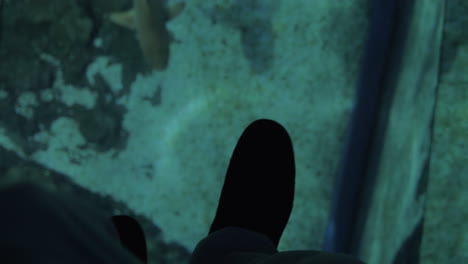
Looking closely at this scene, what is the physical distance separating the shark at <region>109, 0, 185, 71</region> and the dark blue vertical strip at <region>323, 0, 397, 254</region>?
1.06 metres

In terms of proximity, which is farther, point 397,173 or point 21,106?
point 21,106

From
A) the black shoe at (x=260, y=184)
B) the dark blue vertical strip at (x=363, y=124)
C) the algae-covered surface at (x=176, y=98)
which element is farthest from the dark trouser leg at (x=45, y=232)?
the algae-covered surface at (x=176, y=98)

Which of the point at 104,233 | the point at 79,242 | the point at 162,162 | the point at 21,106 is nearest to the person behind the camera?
the point at 79,242

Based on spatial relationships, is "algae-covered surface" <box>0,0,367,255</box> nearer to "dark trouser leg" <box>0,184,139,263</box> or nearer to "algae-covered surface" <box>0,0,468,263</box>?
"algae-covered surface" <box>0,0,468,263</box>

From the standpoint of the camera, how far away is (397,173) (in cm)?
171

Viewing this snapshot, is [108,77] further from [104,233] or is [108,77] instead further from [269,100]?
[104,233]

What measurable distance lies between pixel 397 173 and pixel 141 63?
155cm

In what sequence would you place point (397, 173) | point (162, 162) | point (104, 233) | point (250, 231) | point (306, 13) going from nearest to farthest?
point (104, 233), point (250, 231), point (397, 173), point (306, 13), point (162, 162)

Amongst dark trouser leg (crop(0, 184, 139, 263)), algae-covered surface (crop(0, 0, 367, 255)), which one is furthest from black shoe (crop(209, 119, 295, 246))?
dark trouser leg (crop(0, 184, 139, 263))

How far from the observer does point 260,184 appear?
72.9 inches

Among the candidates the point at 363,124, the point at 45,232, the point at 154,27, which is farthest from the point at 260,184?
the point at 45,232

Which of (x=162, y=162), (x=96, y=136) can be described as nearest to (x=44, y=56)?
(x=96, y=136)

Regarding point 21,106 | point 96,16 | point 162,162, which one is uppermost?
point 96,16

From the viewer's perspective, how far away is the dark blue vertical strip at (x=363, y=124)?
1.93 metres
